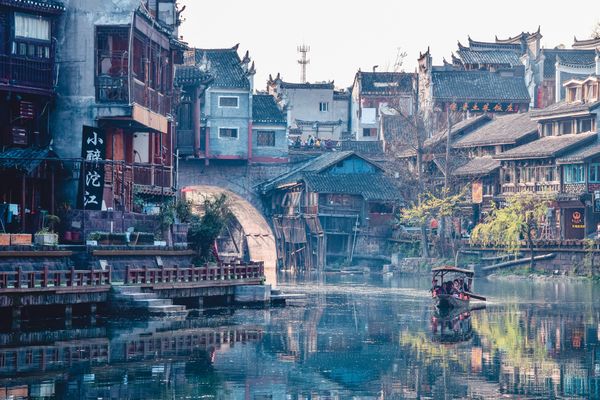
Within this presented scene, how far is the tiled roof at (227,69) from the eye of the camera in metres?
83.0

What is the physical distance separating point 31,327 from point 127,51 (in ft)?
44.8

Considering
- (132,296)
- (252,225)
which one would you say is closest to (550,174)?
(252,225)

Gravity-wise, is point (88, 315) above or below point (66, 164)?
below

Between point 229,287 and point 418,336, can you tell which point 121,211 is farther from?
point 418,336

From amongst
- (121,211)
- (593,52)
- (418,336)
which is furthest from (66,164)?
(593,52)

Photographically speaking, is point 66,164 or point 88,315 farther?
point 66,164

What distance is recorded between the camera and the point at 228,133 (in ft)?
274

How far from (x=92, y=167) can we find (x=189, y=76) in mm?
19782

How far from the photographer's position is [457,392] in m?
27.8

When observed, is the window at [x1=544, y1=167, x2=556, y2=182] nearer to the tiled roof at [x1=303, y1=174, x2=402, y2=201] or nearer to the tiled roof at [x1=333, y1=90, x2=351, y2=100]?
the tiled roof at [x1=303, y1=174, x2=402, y2=201]

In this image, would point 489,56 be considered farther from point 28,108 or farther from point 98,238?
point 98,238

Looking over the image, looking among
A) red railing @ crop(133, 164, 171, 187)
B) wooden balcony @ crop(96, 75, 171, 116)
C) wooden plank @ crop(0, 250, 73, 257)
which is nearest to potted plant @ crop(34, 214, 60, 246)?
wooden plank @ crop(0, 250, 73, 257)

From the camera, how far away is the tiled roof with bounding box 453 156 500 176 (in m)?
80.1

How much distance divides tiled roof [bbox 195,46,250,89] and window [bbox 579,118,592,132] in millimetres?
21517
